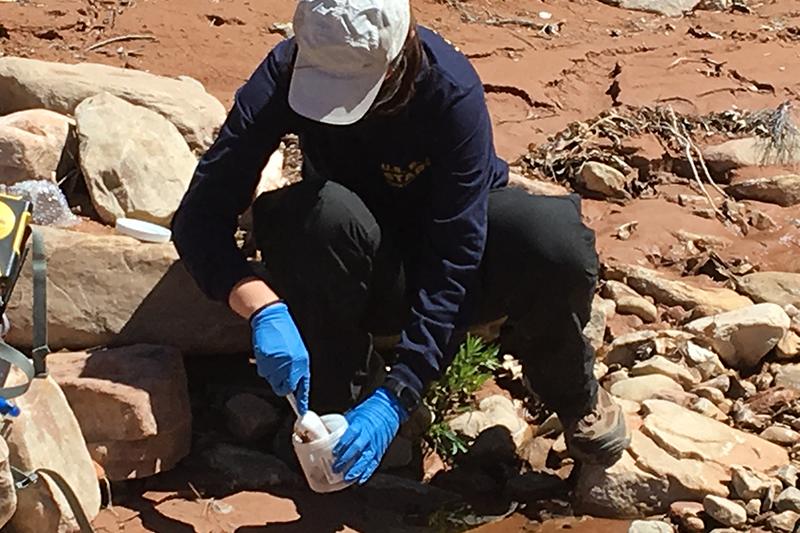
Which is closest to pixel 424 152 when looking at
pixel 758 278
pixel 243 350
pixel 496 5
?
pixel 243 350

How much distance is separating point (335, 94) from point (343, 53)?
88 millimetres

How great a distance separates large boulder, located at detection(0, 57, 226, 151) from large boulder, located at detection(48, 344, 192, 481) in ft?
3.46

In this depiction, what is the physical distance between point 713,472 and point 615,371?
538mm

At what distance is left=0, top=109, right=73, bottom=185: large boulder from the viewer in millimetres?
3488

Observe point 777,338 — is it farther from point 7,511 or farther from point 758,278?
point 7,511

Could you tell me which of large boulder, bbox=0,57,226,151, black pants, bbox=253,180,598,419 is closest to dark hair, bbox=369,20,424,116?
black pants, bbox=253,180,598,419

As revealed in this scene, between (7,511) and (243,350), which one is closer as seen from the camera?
(7,511)

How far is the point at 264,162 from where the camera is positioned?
2.74 metres

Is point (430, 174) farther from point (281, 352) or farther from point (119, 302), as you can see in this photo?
point (119, 302)

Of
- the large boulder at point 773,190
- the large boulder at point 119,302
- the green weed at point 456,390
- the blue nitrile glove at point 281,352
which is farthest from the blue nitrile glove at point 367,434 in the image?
the large boulder at point 773,190

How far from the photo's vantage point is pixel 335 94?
2439 mm

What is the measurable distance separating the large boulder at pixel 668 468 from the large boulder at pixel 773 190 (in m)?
1.53

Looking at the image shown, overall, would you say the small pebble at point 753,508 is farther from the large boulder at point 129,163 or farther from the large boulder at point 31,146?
the large boulder at point 31,146

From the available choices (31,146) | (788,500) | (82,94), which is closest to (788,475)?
(788,500)
